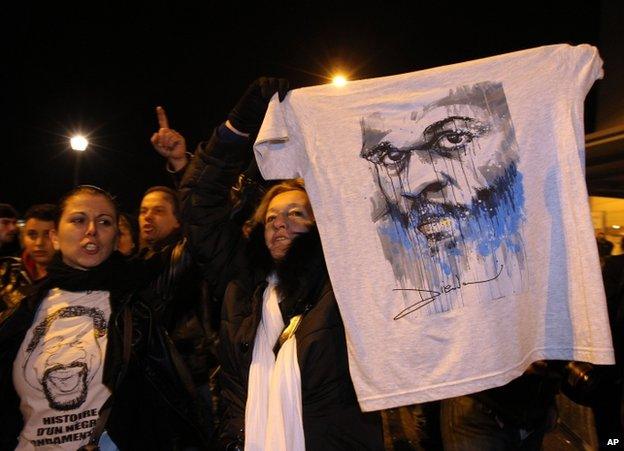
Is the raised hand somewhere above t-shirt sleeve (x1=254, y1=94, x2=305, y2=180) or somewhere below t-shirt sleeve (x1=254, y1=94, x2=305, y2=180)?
above

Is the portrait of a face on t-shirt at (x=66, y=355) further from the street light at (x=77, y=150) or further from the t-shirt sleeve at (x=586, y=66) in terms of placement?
the street light at (x=77, y=150)

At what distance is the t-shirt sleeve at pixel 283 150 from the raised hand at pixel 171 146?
0.83 m

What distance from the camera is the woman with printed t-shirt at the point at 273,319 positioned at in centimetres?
215

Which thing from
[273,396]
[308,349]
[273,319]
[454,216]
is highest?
[454,216]

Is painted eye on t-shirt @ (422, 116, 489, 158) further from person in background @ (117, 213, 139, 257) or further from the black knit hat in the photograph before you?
the black knit hat

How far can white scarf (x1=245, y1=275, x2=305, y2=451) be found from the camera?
2104mm

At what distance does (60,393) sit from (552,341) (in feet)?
6.86

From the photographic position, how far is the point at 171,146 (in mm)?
2859

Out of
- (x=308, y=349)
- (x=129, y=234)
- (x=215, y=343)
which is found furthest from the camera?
(x=129, y=234)

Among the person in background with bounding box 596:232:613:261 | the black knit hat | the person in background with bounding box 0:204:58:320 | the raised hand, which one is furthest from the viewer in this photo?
the black knit hat

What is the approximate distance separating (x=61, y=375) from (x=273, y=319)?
97cm

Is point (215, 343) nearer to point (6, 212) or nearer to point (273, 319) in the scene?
point (273, 319)

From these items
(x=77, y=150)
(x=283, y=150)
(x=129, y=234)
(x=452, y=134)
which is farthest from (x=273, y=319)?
(x=77, y=150)

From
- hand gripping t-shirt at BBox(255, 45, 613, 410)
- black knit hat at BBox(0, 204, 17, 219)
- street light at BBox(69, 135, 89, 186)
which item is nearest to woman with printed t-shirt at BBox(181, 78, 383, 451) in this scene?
hand gripping t-shirt at BBox(255, 45, 613, 410)
